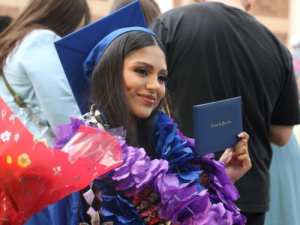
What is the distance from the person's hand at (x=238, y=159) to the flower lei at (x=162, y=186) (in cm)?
24

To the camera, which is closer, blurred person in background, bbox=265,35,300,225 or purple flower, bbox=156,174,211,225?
purple flower, bbox=156,174,211,225

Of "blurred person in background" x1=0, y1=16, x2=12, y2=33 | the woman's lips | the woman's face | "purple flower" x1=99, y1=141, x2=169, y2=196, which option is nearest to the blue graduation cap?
the woman's face

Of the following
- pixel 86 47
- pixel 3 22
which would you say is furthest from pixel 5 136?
pixel 3 22

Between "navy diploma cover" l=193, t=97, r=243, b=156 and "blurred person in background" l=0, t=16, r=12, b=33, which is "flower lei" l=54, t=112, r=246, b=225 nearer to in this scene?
"navy diploma cover" l=193, t=97, r=243, b=156

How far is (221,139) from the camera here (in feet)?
7.14

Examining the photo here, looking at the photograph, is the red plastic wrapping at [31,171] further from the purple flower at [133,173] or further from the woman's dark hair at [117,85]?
the woman's dark hair at [117,85]

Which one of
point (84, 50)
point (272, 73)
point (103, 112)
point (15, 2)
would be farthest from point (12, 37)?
point (15, 2)

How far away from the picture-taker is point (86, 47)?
7.38 ft

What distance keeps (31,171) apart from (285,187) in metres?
2.38

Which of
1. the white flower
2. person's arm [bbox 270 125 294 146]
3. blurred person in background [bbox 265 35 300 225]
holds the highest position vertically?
the white flower

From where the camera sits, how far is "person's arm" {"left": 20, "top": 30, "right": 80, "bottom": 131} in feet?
9.33

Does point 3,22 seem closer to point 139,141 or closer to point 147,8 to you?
point 147,8

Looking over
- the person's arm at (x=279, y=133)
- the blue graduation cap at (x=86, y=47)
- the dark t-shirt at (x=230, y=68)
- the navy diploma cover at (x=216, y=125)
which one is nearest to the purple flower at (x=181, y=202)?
the navy diploma cover at (x=216, y=125)

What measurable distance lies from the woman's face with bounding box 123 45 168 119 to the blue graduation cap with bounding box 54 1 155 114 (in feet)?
0.43
